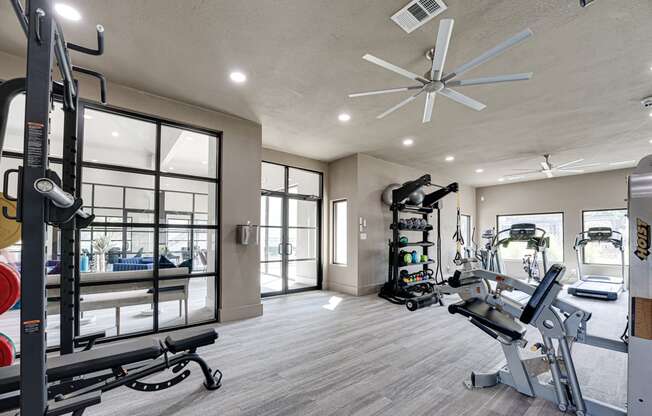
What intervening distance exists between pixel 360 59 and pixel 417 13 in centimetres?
76

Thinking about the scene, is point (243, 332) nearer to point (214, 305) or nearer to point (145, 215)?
point (214, 305)

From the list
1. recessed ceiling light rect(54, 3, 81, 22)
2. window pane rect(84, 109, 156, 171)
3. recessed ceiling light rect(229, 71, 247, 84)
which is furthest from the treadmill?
recessed ceiling light rect(54, 3, 81, 22)

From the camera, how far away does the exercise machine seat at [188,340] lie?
2438 millimetres

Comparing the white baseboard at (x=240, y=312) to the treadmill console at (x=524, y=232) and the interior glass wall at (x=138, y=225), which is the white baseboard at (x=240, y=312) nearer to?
the interior glass wall at (x=138, y=225)

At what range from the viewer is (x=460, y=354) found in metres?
3.33

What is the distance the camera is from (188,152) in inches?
176

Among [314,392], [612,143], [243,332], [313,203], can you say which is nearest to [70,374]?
[314,392]

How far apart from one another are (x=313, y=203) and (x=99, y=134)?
440 centimetres

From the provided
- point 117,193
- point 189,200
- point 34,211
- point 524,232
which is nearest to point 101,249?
point 117,193

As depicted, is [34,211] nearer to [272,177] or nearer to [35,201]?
[35,201]

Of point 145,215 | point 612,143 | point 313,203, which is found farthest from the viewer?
point 313,203

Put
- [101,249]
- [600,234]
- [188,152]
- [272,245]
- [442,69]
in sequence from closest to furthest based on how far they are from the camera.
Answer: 1. [442,69]
2. [101,249]
3. [188,152]
4. [272,245]
5. [600,234]

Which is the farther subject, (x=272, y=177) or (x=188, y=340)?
(x=272, y=177)

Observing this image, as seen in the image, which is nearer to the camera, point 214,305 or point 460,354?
point 460,354
